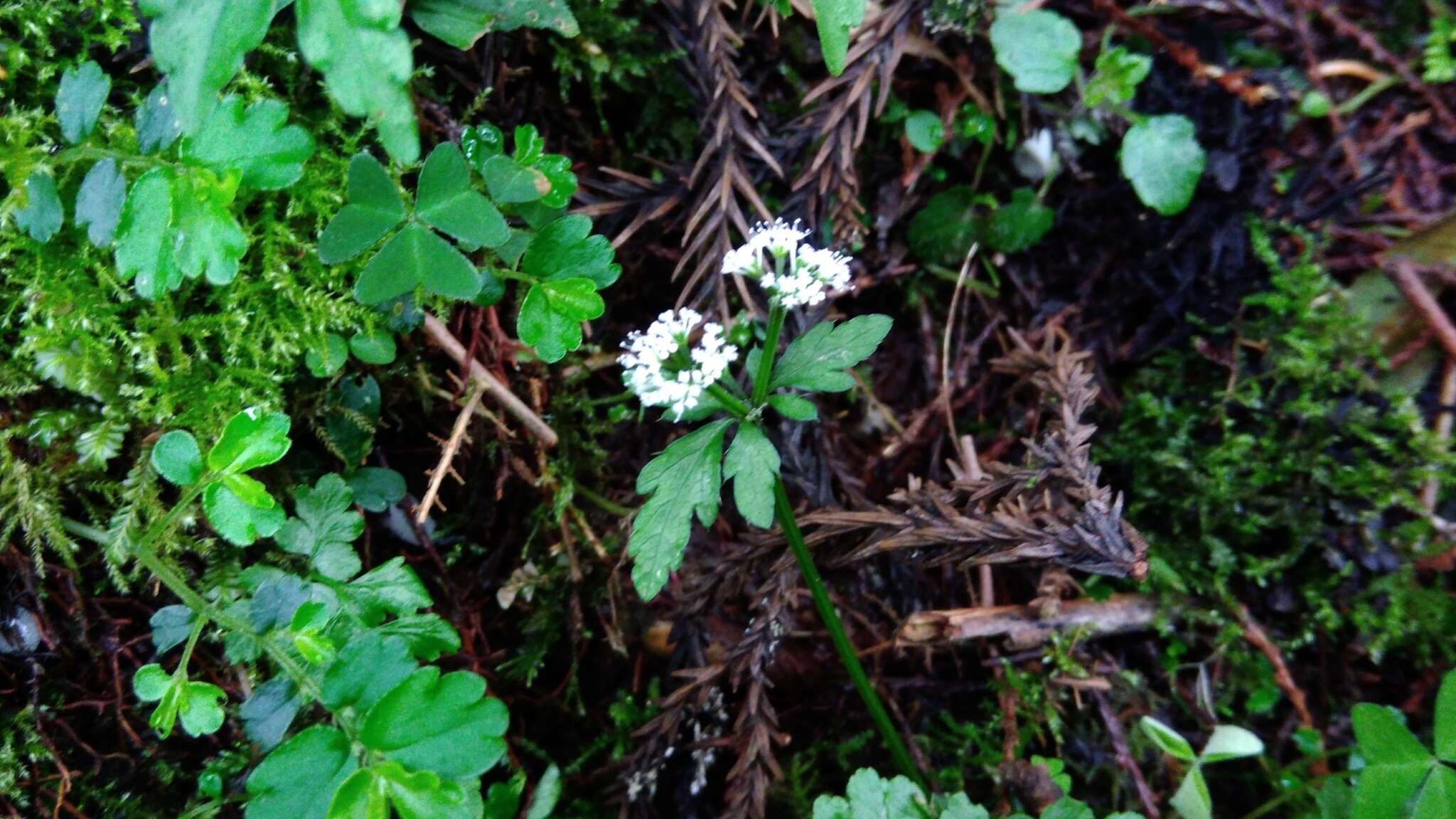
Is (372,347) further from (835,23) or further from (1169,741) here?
(1169,741)

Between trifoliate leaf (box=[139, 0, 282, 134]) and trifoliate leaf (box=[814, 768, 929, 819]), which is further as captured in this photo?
trifoliate leaf (box=[814, 768, 929, 819])

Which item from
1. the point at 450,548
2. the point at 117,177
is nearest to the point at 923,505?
the point at 450,548

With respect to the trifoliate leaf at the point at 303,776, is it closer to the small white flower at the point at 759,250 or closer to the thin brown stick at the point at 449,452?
the thin brown stick at the point at 449,452

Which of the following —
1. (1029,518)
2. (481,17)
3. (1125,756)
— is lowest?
(1125,756)

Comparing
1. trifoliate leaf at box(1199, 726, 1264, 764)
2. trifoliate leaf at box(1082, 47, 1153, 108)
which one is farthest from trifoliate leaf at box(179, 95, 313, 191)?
trifoliate leaf at box(1199, 726, 1264, 764)

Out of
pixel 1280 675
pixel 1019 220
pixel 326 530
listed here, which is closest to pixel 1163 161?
pixel 1019 220

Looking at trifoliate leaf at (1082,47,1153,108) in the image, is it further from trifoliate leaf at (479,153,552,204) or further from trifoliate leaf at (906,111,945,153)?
trifoliate leaf at (479,153,552,204)

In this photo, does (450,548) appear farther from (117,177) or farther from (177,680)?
(117,177)
